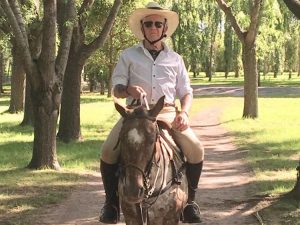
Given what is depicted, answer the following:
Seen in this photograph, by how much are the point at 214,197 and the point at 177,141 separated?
175 inches

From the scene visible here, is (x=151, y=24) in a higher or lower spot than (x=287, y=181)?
higher

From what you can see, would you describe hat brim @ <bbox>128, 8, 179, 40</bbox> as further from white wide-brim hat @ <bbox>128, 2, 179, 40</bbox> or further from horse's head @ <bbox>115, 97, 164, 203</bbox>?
horse's head @ <bbox>115, 97, 164, 203</bbox>

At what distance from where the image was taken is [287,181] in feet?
33.0

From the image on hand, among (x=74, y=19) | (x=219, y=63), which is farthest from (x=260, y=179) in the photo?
(x=219, y=63)

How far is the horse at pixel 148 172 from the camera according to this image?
3.81 metres

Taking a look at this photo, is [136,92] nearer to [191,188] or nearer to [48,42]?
[191,188]

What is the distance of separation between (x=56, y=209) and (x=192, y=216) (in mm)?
3713

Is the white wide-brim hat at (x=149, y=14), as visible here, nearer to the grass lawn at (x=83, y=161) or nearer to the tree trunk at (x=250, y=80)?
the grass lawn at (x=83, y=161)

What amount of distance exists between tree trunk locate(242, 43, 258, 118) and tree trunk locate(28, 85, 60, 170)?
1179cm

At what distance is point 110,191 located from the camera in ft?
16.3

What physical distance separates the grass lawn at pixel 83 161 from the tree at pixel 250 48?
901 mm

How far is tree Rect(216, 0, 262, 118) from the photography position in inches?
810

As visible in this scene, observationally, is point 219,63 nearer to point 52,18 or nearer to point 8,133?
point 8,133

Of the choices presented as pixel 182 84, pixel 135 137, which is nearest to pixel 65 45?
pixel 182 84
